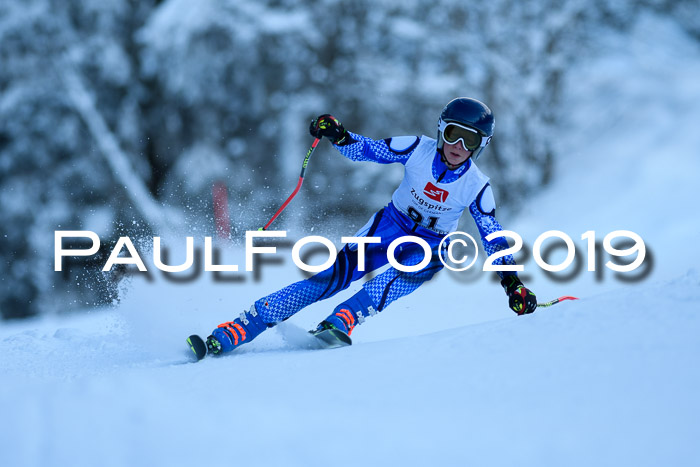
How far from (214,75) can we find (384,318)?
865 cm

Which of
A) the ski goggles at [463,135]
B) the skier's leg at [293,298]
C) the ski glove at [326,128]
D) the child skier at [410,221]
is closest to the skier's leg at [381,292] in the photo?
the child skier at [410,221]

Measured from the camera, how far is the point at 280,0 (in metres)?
13.1

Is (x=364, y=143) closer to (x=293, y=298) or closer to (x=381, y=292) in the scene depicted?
(x=381, y=292)

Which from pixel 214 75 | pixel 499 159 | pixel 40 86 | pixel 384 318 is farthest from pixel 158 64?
pixel 384 318

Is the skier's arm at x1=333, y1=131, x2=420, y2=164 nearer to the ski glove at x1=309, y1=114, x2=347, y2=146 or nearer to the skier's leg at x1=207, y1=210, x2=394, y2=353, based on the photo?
the ski glove at x1=309, y1=114, x2=347, y2=146

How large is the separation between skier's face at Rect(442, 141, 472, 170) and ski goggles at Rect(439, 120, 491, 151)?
19 mm

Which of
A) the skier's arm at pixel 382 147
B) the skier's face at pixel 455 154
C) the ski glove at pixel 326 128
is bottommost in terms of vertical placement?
the skier's face at pixel 455 154

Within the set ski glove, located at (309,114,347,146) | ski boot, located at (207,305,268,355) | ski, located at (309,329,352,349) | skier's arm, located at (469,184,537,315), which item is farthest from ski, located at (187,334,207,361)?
skier's arm, located at (469,184,537,315)

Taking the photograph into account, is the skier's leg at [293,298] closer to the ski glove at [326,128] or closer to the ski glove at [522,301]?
the ski glove at [326,128]

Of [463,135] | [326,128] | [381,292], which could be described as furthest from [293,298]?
[463,135]

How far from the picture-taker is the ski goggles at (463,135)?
3746 millimetres

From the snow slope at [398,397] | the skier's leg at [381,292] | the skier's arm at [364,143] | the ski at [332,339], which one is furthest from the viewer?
the skier's arm at [364,143]

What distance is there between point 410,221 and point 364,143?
501 mm

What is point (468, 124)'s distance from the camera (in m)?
3.70
